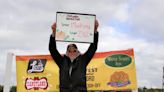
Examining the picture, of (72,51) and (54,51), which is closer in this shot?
(72,51)

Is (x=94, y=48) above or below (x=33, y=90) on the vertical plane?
above

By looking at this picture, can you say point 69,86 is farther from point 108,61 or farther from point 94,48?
point 108,61

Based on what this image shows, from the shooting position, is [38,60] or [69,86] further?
[38,60]

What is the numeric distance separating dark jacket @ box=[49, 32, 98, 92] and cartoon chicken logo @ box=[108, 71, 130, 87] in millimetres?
1186

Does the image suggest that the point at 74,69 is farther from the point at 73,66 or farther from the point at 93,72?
the point at 93,72

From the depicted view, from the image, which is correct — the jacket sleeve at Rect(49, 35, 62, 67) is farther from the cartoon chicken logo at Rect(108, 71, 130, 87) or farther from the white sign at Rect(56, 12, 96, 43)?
the cartoon chicken logo at Rect(108, 71, 130, 87)

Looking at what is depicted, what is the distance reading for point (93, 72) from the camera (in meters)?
10.5

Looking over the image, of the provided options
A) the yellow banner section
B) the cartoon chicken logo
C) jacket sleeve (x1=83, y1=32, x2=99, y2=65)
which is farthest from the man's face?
the cartoon chicken logo

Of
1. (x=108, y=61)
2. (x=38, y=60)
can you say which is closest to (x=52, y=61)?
(x=38, y=60)

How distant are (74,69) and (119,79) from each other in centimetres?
143

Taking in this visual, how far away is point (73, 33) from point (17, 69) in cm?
184

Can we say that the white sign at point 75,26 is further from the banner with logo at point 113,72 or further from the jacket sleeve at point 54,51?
the banner with logo at point 113,72

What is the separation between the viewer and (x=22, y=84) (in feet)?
35.2

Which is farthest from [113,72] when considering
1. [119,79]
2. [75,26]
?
Result: [75,26]
